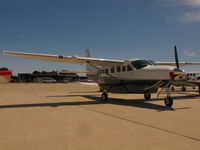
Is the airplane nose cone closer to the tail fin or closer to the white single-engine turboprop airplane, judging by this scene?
the white single-engine turboprop airplane

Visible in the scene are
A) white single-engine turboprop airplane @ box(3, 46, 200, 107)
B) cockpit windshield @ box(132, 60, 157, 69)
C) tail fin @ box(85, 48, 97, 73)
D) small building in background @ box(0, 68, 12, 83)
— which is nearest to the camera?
white single-engine turboprop airplane @ box(3, 46, 200, 107)

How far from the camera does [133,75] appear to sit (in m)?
12.0

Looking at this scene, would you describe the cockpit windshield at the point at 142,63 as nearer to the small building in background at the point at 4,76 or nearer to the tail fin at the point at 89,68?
the tail fin at the point at 89,68

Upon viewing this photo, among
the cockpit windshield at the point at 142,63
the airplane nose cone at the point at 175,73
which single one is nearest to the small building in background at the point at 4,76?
the cockpit windshield at the point at 142,63

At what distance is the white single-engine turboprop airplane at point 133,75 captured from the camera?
1005 cm

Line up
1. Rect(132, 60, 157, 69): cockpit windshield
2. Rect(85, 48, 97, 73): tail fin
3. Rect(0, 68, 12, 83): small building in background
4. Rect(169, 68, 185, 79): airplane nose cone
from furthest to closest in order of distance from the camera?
Rect(0, 68, 12, 83): small building in background → Rect(85, 48, 97, 73): tail fin → Rect(132, 60, 157, 69): cockpit windshield → Rect(169, 68, 185, 79): airplane nose cone

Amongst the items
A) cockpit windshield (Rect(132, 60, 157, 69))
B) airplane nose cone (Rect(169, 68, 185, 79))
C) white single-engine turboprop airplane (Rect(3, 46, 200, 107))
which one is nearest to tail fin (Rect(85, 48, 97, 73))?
white single-engine turboprop airplane (Rect(3, 46, 200, 107))

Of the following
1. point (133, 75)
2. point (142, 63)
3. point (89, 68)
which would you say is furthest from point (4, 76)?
point (142, 63)

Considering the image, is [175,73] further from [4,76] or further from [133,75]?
[4,76]

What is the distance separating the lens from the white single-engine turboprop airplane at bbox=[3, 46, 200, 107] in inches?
396

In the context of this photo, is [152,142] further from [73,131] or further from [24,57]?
[24,57]

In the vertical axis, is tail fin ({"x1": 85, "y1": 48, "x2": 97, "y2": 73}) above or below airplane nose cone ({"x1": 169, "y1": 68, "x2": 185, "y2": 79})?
above

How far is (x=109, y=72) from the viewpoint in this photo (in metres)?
14.8

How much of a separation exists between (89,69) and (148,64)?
7.86 m
